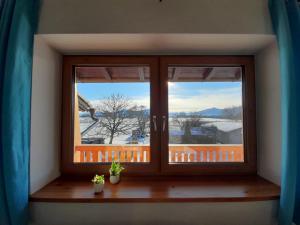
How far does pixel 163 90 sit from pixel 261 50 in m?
0.88

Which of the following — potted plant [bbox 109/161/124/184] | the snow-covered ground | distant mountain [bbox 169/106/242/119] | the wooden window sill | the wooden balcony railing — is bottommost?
the wooden window sill

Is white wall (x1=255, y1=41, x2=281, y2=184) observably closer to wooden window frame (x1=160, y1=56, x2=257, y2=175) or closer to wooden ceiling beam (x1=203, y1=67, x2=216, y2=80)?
wooden window frame (x1=160, y1=56, x2=257, y2=175)

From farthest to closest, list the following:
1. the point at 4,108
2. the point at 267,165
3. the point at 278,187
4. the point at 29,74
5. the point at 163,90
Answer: the point at 163,90
the point at 267,165
the point at 278,187
the point at 29,74
the point at 4,108

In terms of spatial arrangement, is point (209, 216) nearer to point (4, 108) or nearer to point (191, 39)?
point (191, 39)

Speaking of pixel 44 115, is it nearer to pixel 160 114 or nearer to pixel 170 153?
pixel 160 114

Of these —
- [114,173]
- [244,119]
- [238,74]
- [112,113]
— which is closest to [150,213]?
[114,173]

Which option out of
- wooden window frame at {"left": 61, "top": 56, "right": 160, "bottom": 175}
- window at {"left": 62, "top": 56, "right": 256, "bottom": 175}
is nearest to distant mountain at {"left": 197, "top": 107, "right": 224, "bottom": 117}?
window at {"left": 62, "top": 56, "right": 256, "bottom": 175}

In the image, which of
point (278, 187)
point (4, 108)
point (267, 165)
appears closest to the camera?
point (4, 108)

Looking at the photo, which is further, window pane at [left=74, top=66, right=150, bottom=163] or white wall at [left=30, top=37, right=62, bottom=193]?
window pane at [left=74, top=66, right=150, bottom=163]

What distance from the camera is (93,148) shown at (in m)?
1.75

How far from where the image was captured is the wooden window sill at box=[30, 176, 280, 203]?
1.25 m

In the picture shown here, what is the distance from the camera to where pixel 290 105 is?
1.16m

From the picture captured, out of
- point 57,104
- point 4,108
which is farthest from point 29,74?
point 57,104

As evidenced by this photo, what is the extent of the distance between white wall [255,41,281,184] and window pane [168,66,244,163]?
6.2 inches
